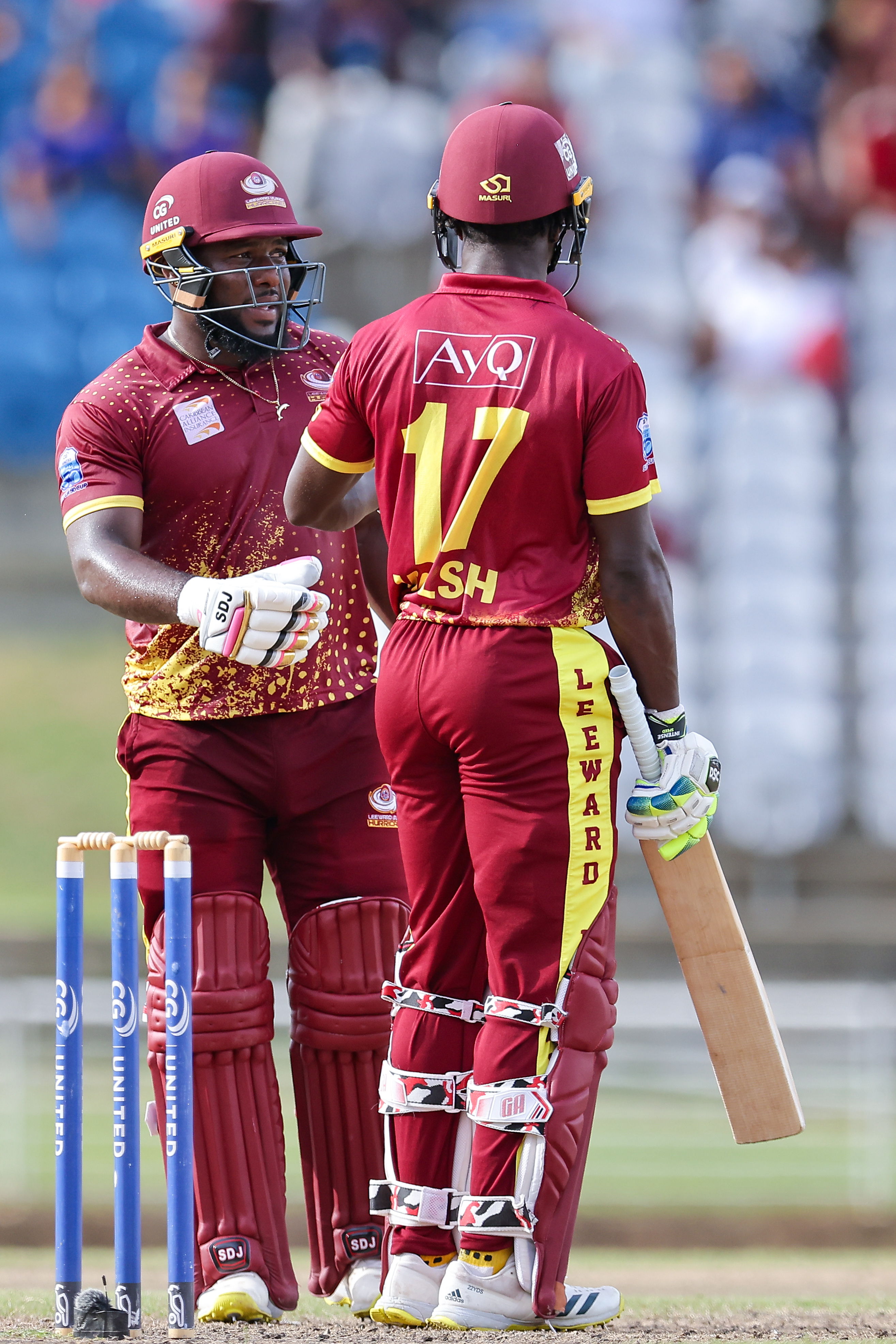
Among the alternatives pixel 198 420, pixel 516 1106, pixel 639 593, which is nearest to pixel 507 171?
pixel 639 593

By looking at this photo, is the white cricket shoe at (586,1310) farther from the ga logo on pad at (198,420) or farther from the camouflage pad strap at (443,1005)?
the ga logo on pad at (198,420)

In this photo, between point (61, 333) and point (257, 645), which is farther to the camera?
point (61, 333)

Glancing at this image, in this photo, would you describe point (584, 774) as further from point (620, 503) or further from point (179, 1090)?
point (179, 1090)

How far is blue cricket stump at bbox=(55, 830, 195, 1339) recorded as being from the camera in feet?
8.40

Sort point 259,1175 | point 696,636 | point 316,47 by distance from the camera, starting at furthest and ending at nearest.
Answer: point 316,47, point 696,636, point 259,1175

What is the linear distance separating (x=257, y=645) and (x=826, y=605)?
8.29 meters

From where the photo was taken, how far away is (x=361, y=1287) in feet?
10.3

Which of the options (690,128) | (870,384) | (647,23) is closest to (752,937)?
(870,384)

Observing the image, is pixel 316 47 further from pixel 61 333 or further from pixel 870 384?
pixel 870 384

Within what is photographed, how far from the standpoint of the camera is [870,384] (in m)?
10.8

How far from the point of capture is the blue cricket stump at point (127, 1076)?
2.56m

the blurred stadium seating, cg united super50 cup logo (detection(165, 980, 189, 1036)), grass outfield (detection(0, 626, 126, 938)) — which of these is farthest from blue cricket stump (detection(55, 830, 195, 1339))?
grass outfield (detection(0, 626, 126, 938))

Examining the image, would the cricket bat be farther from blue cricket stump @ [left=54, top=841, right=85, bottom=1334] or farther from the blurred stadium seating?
the blurred stadium seating

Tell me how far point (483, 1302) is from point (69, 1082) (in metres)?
0.70
